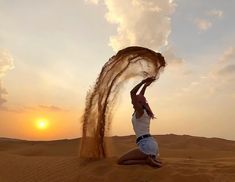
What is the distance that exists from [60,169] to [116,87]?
284 cm

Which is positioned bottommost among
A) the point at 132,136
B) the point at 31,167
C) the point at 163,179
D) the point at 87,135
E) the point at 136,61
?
the point at 163,179

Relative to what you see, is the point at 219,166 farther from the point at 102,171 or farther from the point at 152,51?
the point at 152,51

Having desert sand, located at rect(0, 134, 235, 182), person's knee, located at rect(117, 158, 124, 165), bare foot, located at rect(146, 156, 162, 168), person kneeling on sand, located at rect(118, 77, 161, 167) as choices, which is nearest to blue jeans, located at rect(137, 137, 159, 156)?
person kneeling on sand, located at rect(118, 77, 161, 167)

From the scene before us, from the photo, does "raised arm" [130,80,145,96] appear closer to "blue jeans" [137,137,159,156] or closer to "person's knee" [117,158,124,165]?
"blue jeans" [137,137,159,156]

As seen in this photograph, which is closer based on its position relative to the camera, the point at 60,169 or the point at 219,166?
the point at 219,166

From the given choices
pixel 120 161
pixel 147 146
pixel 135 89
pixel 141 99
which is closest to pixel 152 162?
pixel 147 146

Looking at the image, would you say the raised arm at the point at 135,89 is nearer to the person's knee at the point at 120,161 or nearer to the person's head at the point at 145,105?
the person's head at the point at 145,105

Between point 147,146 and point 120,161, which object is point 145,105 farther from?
point 120,161

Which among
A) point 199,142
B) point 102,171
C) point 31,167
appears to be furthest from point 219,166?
point 199,142

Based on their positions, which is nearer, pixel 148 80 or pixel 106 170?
pixel 106 170

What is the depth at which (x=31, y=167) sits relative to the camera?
494 inches

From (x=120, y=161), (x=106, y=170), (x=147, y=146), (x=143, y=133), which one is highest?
(x=143, y=133)

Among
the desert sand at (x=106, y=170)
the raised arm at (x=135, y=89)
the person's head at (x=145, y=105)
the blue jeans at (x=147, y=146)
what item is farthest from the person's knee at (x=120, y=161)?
the raised arm at (x=135, y=89)

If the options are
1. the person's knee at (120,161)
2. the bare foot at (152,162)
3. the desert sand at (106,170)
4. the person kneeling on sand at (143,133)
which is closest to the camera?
the desert sand at (106,170)
